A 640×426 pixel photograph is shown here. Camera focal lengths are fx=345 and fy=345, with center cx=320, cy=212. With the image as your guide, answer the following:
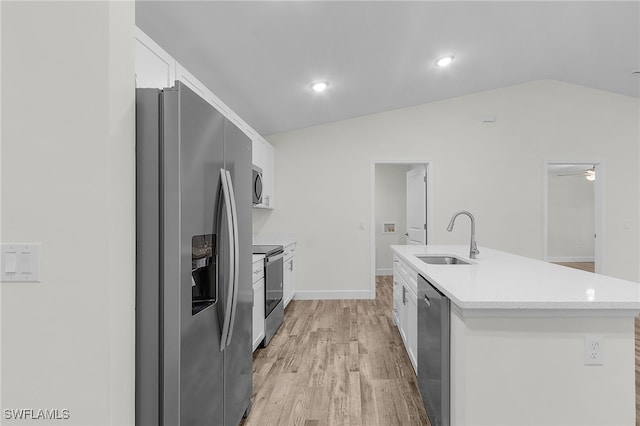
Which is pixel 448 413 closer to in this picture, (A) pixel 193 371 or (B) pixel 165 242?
(A) pixel 193 371

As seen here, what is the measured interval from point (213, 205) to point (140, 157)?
1.14 feet

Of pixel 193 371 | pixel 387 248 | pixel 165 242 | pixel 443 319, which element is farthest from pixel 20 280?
pixel 387 248

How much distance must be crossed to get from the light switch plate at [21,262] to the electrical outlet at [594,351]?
6.60 ft

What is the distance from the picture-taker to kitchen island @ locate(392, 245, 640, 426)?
138 cm

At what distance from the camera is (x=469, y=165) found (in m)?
5.12

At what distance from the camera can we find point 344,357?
2973 millimetres

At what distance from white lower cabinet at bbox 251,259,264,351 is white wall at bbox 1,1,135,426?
69.8 inches

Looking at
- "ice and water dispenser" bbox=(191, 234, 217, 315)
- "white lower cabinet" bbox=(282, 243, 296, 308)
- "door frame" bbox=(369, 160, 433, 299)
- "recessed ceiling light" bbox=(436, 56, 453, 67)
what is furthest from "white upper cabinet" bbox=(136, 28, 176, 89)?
"door frame" bbox=(369, 160, 433, 299)

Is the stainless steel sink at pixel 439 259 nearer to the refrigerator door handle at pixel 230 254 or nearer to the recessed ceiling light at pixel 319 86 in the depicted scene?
the refrigerator door handle at pixel 230 254

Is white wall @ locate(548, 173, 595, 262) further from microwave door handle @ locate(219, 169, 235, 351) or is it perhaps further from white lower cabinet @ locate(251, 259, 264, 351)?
microwave door handle @ locate(219, 169, 235, 351)

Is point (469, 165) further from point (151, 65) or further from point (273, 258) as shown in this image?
point (151, 65)

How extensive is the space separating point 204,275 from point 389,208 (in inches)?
240

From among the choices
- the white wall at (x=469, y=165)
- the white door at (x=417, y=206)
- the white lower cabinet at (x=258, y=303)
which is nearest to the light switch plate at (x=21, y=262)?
the white lower cabinet at (x=258, y=303)

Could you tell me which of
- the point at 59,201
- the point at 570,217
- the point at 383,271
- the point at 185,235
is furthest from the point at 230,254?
the point at 570,217
